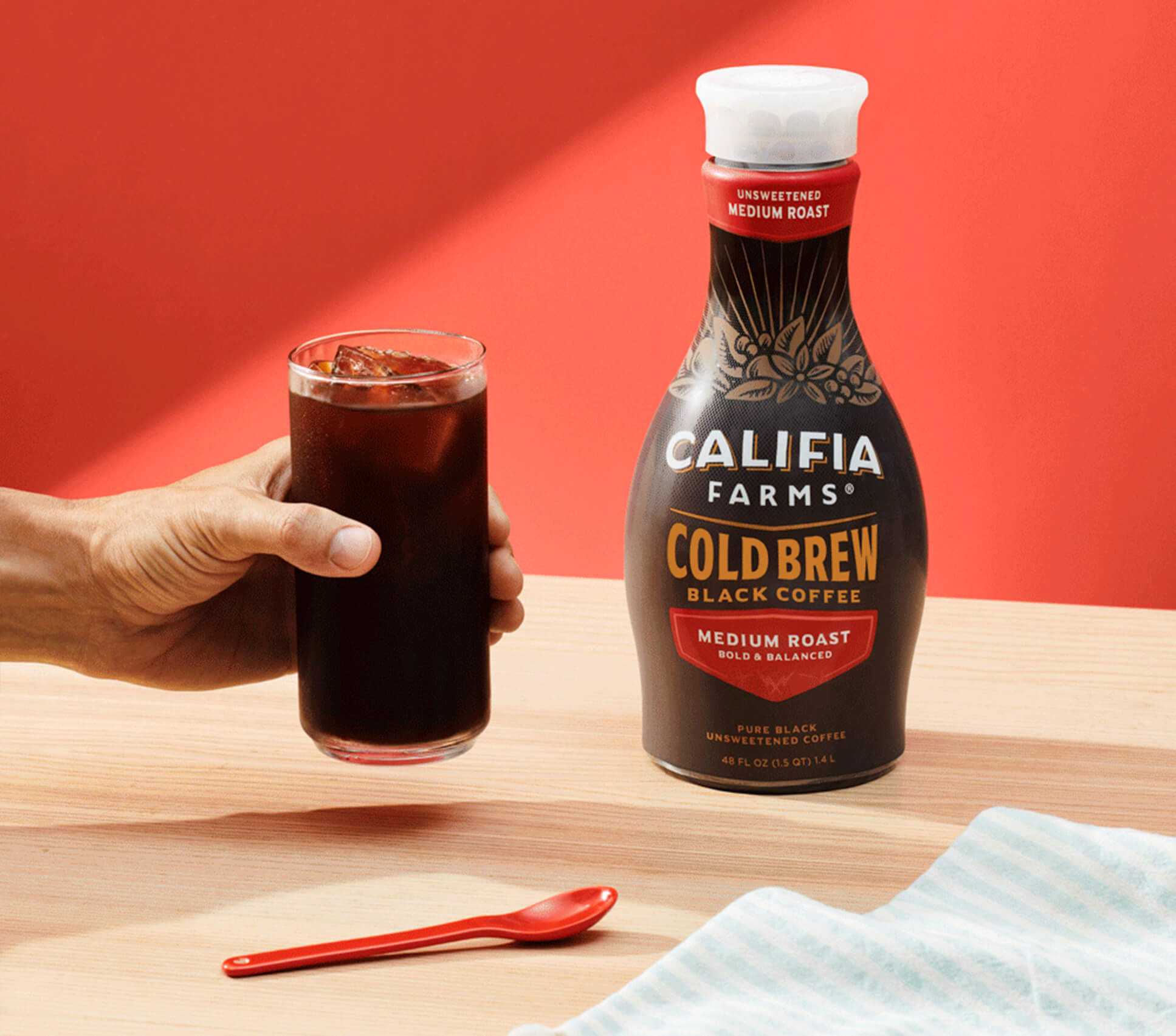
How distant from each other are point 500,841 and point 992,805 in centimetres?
32

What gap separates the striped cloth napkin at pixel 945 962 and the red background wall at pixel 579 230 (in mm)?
1610

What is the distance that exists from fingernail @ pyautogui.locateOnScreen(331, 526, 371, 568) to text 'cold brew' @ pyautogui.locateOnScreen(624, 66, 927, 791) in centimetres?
19

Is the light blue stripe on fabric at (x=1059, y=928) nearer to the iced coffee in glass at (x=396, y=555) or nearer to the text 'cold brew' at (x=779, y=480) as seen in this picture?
the text 'cold brew' at (x=779, y=480)

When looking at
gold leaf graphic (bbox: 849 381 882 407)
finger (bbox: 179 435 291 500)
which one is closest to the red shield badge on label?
gold leaf graphic (bbox: 849 381 882 407)

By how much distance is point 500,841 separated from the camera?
999mm

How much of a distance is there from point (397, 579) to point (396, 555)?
14 mm

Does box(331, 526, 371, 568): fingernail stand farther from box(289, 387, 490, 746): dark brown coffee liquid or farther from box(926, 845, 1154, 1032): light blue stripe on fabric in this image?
box(926, 845, 1154, 1032): light blue stripe on fabric

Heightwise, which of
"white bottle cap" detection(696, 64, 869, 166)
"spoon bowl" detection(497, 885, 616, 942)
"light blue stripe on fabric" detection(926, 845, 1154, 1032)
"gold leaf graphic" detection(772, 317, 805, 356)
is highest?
"white bottle cap" detection(696, 64, 869, 166)

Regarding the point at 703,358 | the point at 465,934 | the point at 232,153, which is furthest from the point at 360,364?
the point at 232,153

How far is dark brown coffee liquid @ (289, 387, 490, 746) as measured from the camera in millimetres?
958

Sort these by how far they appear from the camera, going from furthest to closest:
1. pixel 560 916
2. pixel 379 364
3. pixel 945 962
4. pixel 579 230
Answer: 1. pixel 579 230
2. pixel 379 364
3. pixel 560 916
4. pixel 945 962

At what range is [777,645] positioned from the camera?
3.30 ft

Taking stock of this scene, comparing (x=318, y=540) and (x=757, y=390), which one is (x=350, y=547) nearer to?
(x=318, y=540)

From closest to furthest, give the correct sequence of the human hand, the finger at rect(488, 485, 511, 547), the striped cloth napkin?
1. the striped cloth napkin
2. the human hand
3. the finger at rect(488, 485, 511, 547)
